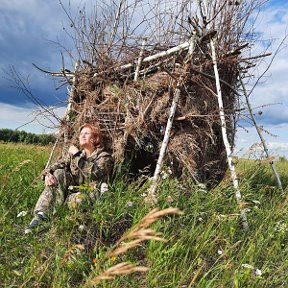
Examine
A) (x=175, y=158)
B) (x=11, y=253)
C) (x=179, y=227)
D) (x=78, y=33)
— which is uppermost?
(x=78, y=33)

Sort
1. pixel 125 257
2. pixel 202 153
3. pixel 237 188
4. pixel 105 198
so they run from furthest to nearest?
pixel 202 153 < pixel 237 188 < pixel 105 198 < pixel 125 257

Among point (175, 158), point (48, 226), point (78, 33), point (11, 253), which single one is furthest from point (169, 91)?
point (11, 253)

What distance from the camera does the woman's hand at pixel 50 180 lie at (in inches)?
171

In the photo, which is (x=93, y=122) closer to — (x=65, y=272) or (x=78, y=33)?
(x=78, y=33)

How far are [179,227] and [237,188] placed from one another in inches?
42.3

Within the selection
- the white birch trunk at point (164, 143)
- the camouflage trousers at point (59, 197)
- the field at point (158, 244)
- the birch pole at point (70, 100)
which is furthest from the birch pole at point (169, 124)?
the birch pole at point (70, 100)

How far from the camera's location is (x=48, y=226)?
370cm

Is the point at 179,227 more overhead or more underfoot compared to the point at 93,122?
more underfoot

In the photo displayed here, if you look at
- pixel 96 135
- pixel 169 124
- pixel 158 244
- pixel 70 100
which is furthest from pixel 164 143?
pixel 70 100

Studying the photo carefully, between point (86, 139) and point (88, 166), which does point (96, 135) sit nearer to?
point (86, 139)

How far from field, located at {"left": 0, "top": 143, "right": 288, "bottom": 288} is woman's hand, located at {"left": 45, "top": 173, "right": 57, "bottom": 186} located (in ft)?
1.31

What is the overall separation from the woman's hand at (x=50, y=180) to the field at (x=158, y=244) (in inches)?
15.7

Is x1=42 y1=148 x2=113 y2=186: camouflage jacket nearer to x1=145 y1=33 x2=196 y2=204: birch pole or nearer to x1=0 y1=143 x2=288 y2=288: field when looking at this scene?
x1=0 y1=143 x2=288 y2=288: field

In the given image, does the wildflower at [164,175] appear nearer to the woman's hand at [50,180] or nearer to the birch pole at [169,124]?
the birch pole at [169,124]
